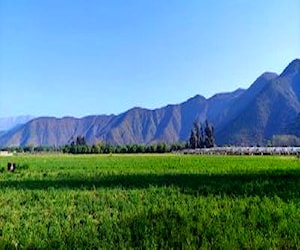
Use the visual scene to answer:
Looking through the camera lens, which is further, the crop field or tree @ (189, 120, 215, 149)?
tree @ (189, 120, 215, 149)

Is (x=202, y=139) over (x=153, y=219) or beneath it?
over

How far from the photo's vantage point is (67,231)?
46.8 feet

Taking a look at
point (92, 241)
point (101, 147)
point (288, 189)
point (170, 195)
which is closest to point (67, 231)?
point (92, 241)

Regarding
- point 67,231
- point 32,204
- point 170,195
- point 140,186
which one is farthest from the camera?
point 140,186

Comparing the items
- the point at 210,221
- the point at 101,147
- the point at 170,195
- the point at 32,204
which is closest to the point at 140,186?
the point at 170,195

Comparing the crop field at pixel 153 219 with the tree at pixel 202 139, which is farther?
the tree at pixel 202 139

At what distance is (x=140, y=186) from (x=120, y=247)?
48.9ft

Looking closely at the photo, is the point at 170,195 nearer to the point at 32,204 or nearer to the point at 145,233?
the point at 32,204

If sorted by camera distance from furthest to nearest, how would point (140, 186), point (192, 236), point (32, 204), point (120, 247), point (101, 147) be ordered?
point (101, 147) < point (140, 186) < point (32, 204) < point (192, 236) < point (120, 247)

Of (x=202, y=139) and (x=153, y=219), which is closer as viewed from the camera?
(x=153, y=219)

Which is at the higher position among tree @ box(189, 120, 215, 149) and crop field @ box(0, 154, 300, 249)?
tree @ box(189, 120, 215, 149)

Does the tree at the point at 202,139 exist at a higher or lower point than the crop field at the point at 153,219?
higher

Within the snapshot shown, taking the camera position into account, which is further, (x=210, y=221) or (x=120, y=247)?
(x=210, y=221)

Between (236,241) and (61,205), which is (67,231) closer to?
(236,241)
